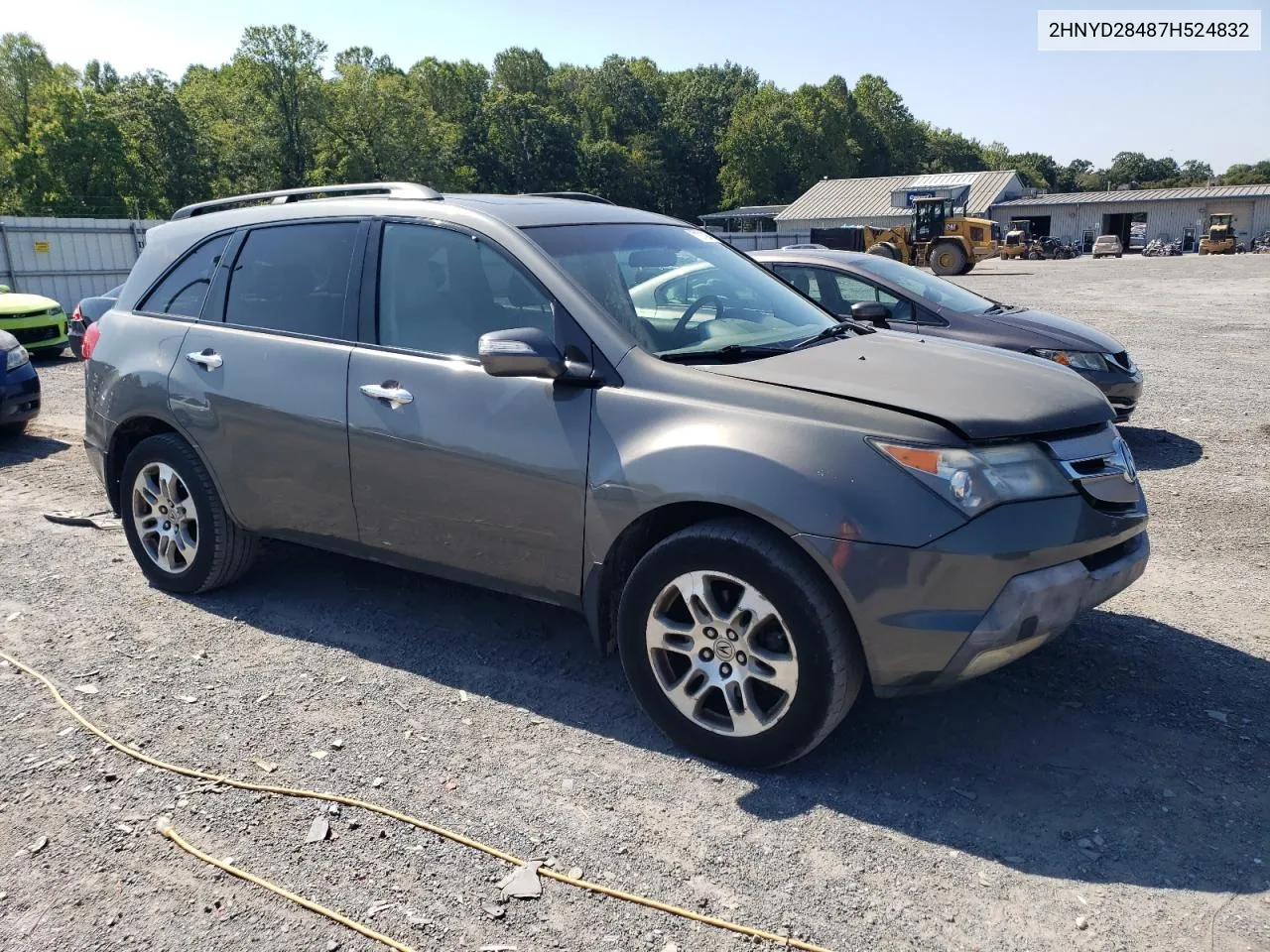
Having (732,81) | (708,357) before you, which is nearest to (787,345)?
(708,357)

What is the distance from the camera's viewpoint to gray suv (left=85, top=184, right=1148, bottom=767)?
10.5ft

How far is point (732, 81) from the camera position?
→ 130250 millimetres

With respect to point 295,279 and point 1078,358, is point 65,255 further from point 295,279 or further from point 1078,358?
point 1078,358

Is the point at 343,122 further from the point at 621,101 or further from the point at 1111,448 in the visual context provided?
the point at 1111,448

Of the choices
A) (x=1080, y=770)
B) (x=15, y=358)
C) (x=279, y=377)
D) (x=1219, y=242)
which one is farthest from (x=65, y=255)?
(x=1219, y=242)

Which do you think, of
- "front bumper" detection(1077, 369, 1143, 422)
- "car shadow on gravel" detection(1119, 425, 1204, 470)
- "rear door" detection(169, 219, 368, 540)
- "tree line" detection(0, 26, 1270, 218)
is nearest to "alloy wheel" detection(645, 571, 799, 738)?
"rear door" detection(169, 219, 368, 540)

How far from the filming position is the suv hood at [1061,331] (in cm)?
795

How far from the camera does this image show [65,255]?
21.8 meters

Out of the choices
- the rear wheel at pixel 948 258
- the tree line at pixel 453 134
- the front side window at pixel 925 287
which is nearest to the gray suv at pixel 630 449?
the front side window at pixel 925 287

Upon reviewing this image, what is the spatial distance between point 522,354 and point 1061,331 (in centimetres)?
590

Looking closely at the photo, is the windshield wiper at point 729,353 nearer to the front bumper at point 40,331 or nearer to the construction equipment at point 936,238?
Result: the front bumper at point 40,331

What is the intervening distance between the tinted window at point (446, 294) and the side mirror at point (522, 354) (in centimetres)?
19

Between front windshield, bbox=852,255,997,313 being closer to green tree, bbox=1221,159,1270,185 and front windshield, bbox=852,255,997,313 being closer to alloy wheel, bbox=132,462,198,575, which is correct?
alloy wheel, bbox=132,462,198,575

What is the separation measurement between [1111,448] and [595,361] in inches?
71.8
